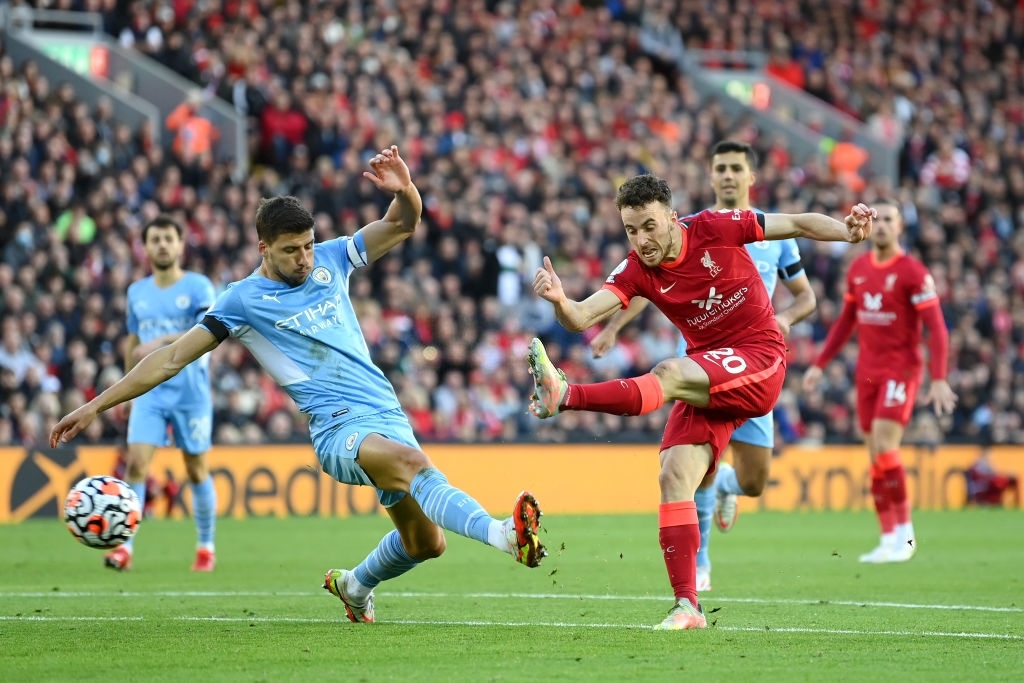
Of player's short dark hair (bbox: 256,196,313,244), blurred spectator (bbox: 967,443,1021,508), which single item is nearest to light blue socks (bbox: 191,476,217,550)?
player's short dark hair (bbox: 256,196,313,244)

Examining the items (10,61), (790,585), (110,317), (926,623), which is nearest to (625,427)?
(110,317)

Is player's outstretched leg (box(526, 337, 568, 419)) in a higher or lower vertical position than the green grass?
higher

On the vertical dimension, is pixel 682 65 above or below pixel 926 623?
above

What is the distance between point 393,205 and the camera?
8.39 m

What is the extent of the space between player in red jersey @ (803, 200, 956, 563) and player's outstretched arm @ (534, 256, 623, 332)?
5790mm

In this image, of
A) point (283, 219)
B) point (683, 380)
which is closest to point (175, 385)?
point (283, 219)

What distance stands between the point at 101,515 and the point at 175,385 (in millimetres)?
4212

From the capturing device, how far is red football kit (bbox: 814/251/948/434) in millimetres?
13914

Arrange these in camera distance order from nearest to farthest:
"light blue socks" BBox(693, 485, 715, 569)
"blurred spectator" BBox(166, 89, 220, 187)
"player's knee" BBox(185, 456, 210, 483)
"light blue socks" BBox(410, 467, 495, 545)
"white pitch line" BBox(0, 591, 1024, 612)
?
"light blue socks" BBox(410, 467, 495, 545)
"white pitch line" BBox(0, 591, 1024, 612)
"light blue socks" BBox(693, 485, 715, 569)
"player's knee" BBox(185, 456, 210, 483)
"blurred spectator" BBox(166, 89, 220, 187)

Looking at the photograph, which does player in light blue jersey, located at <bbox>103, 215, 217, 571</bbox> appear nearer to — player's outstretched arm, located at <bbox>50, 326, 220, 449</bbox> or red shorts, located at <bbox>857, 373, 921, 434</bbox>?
player's outstretched arm, located at <bbox>50, 326, 220, 449</bbox>

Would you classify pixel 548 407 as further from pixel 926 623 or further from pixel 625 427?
pixel 625 427

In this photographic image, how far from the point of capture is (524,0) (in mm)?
30328

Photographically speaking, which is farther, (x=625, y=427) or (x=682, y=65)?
(x=682, y=65)

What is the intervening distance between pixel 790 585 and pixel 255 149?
1547cm
